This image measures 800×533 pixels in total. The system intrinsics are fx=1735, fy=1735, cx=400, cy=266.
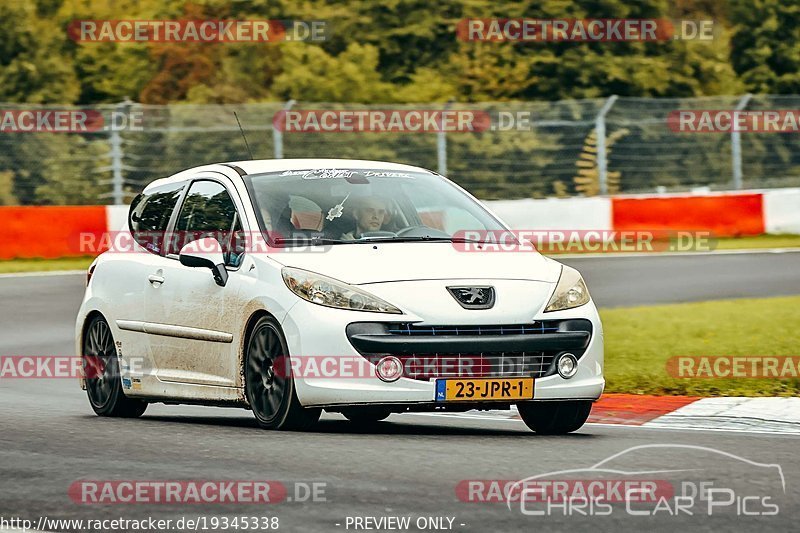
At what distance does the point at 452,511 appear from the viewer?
22.9 feet

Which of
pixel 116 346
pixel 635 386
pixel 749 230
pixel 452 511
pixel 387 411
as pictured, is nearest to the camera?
pixel 452 511

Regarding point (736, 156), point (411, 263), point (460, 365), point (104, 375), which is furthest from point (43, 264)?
point (460, 365)

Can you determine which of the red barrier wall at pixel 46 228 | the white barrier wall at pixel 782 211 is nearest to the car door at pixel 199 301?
the red barrier wall at pixel 46 228

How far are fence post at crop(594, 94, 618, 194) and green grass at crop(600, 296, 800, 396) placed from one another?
34.2 feet

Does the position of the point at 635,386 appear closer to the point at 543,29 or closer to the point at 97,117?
the point at 97,117

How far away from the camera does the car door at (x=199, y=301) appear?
10.1 metres

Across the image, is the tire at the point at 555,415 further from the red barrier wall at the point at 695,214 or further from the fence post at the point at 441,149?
the fence post at the point at 441,149

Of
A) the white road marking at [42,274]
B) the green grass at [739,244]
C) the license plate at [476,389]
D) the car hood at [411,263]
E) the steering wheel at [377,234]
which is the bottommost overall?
the license plate at [476,389]

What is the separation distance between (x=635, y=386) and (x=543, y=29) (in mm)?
25616

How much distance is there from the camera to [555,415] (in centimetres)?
1016

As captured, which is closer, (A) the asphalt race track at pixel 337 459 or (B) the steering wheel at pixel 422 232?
(A) the asphalt race track at pixel 337 459

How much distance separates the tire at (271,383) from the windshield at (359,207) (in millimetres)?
640

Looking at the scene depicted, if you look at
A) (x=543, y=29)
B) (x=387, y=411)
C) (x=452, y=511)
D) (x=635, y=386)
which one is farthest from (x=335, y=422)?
(x=543, y=29)

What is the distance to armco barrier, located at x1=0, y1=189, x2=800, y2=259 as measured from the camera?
25.8 metres
